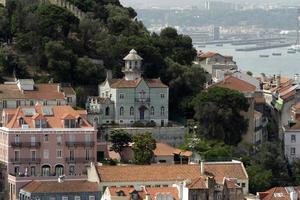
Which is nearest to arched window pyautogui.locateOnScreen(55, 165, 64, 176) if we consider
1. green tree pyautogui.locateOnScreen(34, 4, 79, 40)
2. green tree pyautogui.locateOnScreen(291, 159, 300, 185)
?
green tree pyautogui.locateOnScreen(291, 159, 300, 185)

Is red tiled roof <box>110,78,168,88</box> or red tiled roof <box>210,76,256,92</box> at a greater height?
red tiled roof <box>110,78,168,88</box>

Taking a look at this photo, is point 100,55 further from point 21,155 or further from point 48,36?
point 21,155

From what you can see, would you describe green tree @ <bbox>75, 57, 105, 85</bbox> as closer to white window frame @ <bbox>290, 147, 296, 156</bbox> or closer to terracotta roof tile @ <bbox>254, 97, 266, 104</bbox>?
terracotta roof tile @ <bbox>254, 97, 266, 104</bbox>

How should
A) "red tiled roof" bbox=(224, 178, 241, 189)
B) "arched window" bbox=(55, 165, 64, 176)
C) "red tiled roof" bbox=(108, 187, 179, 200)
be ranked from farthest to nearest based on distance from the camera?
"arched window" bbox=(55, 165, 64, 176)
"red tiled roof" bbox=(224, 178, 241, 189)
"red tiled roof" bbox=(108, 187, 179, 200)

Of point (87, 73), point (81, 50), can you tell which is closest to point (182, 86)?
point (87, 73)

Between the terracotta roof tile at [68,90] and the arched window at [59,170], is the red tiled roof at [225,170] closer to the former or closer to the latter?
the arched window at [59,170]

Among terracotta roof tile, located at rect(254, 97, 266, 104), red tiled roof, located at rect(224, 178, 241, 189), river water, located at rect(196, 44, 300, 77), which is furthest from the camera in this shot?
river water, located at rect(196, 44, 300, 77)

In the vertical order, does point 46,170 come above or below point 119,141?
below

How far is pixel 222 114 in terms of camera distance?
42469 mm

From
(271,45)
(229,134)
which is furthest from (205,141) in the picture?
(271,45)

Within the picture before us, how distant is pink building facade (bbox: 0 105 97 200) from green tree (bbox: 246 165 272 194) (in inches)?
162

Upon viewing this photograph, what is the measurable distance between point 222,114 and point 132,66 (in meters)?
3.44

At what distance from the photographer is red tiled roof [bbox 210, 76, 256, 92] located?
46.8m

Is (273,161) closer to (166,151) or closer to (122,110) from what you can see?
(166,151)
